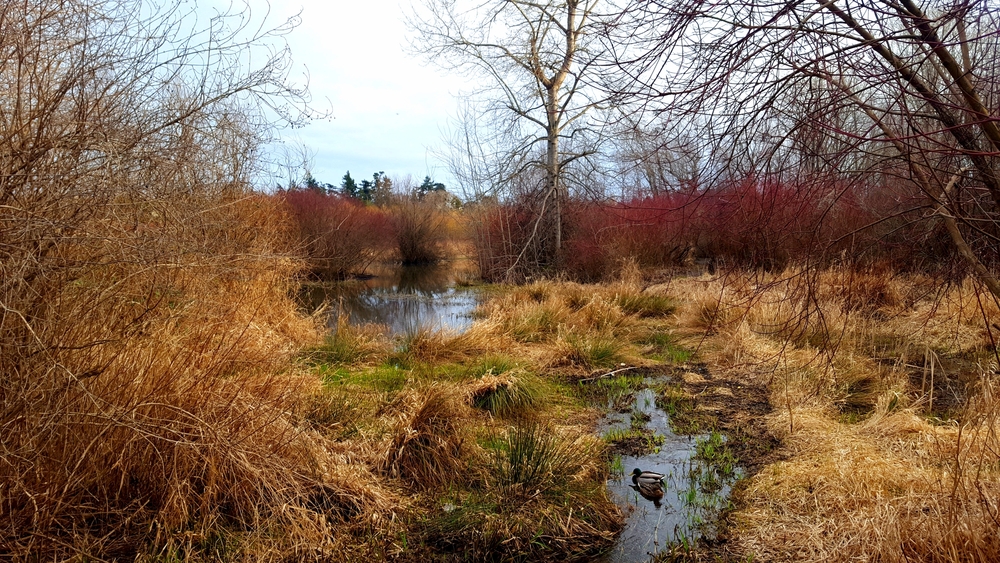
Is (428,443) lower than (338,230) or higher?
lower

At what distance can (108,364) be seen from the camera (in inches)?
107

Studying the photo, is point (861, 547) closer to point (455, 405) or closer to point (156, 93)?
point (455, 405)

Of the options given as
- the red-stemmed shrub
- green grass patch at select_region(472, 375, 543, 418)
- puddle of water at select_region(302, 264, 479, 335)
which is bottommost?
green grass patch at select_region(472, 375, 543, 418)

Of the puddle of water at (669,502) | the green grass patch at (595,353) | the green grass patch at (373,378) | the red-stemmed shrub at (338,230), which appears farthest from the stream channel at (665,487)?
the red-stemmed shrub at (338,230)

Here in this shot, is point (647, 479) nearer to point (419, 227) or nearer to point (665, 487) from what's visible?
point (665, 487)

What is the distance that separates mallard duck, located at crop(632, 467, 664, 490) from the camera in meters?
3.80

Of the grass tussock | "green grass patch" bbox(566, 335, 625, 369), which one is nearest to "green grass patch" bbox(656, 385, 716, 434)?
"green grass patch" bbox(566, 335, 625, 369)

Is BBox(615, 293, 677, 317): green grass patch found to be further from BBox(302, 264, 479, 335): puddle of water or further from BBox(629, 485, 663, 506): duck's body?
BBox(629, 485, 663, 506): duck's body

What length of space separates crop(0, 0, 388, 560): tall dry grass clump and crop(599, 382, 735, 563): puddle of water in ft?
4.87

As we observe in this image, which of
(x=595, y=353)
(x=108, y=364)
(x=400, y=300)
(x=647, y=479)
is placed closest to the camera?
(x=108, y=364)

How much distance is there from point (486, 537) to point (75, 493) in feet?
6.43

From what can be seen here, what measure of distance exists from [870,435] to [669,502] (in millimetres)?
1661

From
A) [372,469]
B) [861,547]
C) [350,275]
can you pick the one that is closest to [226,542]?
[372,469]

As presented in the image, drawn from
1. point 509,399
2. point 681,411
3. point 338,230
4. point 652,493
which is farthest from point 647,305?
point 338,230
